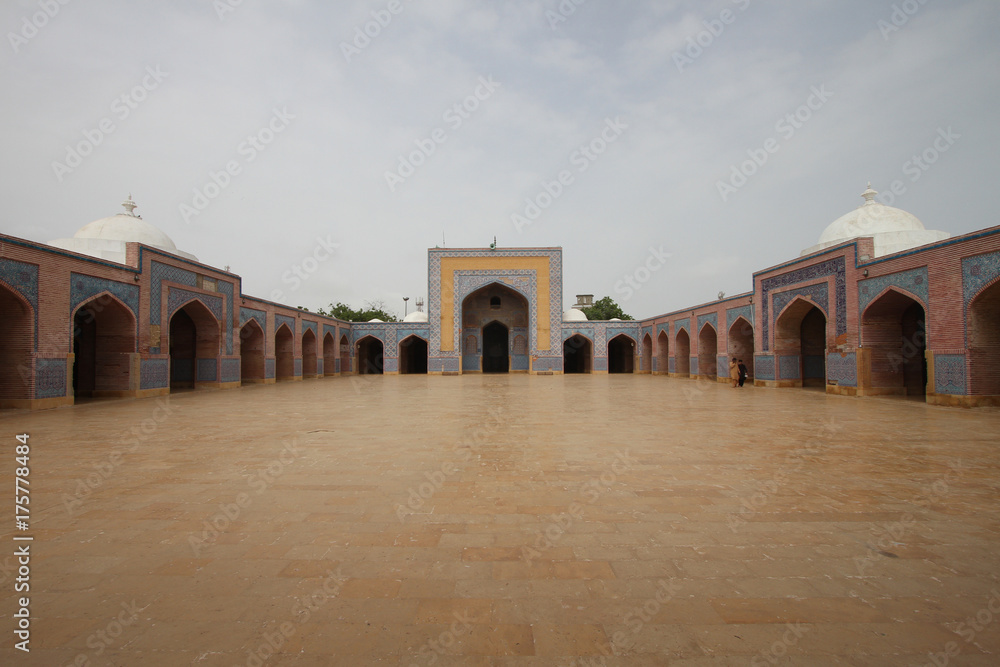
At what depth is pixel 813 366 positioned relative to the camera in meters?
14.6

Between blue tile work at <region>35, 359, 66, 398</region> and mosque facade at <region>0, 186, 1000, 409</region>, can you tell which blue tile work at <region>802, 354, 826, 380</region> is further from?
blue tile work at <region>35, 359, 66, 398</region>

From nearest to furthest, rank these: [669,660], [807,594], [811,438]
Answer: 1. [669,660]
2. [807,594]
3. [811,438]

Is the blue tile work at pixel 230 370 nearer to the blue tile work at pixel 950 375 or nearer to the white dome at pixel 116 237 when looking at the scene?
the white dome at pixel 116 237

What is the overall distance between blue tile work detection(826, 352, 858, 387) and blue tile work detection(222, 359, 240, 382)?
55.2 feet

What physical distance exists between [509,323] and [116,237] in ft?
54.4

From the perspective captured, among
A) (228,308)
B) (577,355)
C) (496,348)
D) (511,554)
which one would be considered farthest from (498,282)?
(511,554)

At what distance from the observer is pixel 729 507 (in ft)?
9.70

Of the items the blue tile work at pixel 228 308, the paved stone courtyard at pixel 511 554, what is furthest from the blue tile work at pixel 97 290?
the paved stone courtyard at pixel 511 554

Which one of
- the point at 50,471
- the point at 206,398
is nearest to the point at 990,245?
the point at 50,471

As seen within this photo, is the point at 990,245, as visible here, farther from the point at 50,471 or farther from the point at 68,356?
the point at 68,356

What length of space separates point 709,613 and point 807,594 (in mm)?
475

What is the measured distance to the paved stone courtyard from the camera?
1.62m

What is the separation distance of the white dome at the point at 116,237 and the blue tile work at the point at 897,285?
17647mm

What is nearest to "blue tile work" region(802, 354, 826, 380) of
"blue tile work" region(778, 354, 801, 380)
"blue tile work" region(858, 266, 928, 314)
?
"blue tile work" region(778, 354, 801, 380)
